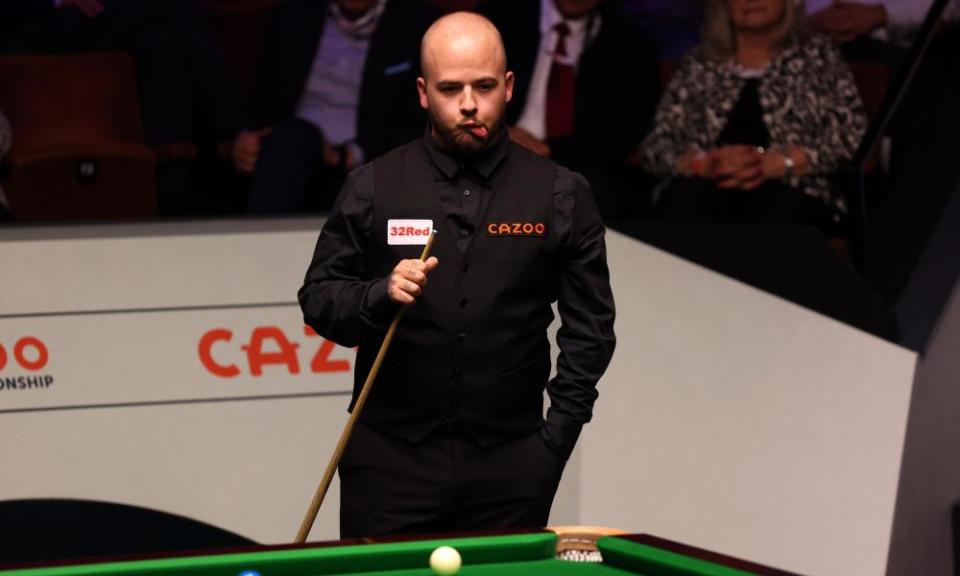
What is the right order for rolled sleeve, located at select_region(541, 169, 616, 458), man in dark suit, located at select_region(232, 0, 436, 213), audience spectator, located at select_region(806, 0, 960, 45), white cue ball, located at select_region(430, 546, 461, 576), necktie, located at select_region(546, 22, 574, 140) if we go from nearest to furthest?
white cue ball, located at select_region(430, 546, 461, 576)
rolled sleeve, located at select_region(541, 169, 616, 458)
man in dark suit, located at select_region(232, 0, 436, 213)
necktie, located at select_region(546, 22, 574, 140)
audience spectator, located at select_region(806, 0, 960, 45)

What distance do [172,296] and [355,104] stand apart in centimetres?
118

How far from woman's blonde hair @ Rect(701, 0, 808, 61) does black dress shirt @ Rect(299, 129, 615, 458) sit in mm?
1910

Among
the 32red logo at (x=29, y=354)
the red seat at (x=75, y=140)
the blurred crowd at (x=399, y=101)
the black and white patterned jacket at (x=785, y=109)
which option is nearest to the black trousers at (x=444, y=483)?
the 32red logo at (x=29, y=354)

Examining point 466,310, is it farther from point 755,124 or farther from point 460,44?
point 755,124

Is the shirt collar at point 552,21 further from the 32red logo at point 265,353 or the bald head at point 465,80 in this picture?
the bald head at point 465,80

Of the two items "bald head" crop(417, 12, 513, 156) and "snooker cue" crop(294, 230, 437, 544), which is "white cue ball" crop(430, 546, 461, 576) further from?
"bald head" crop(417, 12, 513, 156)

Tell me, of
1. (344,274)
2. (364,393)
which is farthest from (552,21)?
(364,393)

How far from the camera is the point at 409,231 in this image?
262cm

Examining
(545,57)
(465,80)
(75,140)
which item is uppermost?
(465,80)

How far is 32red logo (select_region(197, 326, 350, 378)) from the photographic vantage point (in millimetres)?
3840

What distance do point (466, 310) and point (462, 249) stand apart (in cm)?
11

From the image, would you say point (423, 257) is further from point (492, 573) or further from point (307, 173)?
point (307, 173)

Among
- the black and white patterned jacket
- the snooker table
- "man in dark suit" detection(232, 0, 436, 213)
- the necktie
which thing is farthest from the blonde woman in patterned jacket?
the snooker table

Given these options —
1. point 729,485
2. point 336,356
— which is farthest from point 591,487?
point 336,356
